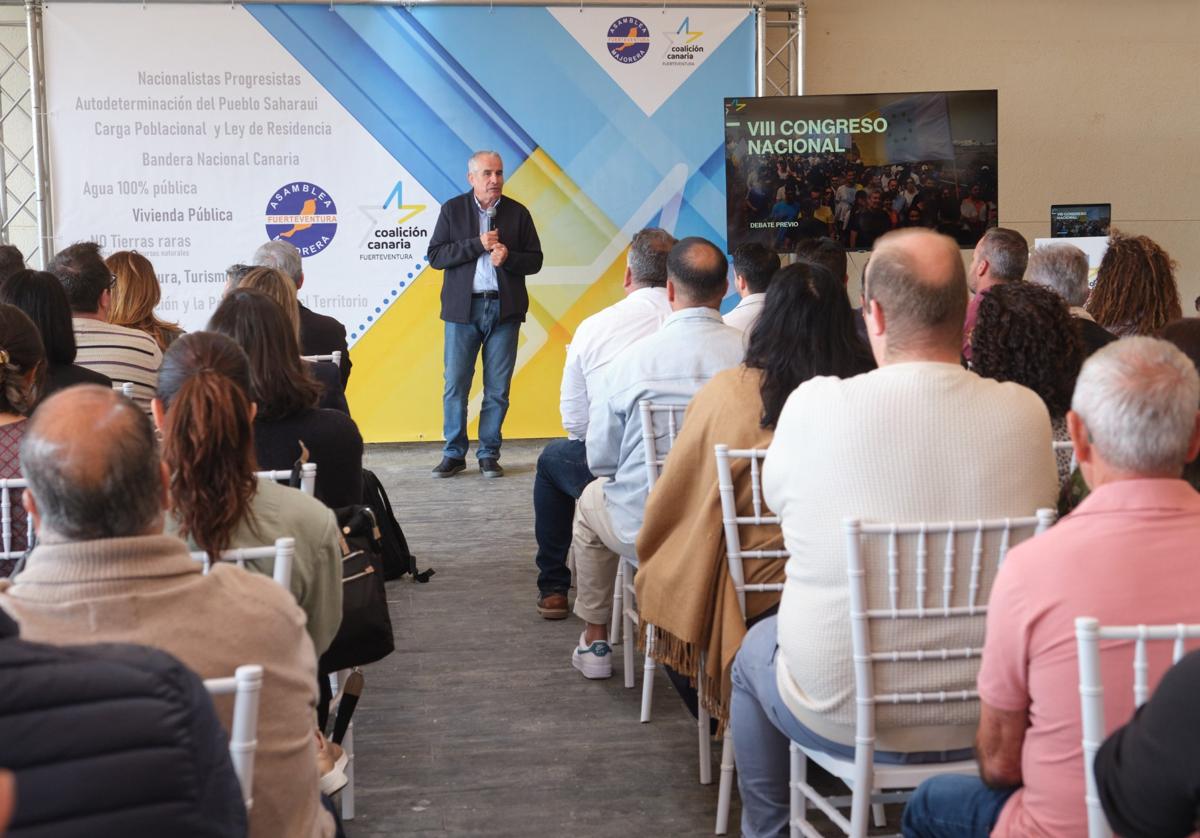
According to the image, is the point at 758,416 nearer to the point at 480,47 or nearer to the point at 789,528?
the point at 789,528

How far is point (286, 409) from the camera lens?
2953 mm

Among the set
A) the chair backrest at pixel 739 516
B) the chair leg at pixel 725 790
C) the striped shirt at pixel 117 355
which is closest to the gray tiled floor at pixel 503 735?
the chair leg at pixel 725 790

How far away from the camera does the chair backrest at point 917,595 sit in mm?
2043

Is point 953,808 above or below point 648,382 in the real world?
below

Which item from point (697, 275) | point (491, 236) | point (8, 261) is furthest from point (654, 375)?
point (491, 236)

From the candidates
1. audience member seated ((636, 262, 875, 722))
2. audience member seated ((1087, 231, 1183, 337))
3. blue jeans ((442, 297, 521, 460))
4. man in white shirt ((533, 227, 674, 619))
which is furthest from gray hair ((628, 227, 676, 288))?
blue jeans ((442, 297, 521, 460))

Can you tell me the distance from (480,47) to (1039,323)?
531 centimetres

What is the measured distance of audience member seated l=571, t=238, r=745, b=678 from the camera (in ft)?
11.3

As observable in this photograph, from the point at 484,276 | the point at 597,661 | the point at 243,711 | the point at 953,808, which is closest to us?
the point at 243,711

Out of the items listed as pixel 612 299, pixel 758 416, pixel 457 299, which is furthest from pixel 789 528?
pixel 612 299

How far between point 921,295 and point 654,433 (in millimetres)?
1238

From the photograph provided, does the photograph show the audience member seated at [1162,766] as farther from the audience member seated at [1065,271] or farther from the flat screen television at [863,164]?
the flat screen television at [863,164]

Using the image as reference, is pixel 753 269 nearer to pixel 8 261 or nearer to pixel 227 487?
pixel 227 487

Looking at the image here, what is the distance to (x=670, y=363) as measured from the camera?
3.45 meters
